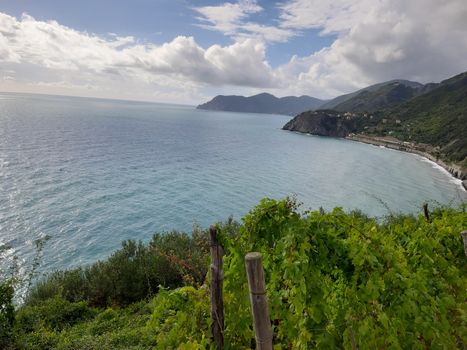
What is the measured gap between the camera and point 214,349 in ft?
12.3

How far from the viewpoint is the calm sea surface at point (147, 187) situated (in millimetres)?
31078

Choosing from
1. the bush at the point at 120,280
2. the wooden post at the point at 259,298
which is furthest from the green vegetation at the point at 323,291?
the bush at the point at 120,280

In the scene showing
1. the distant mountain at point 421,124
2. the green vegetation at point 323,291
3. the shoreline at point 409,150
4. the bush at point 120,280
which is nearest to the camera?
the green vegetation at point 323,291

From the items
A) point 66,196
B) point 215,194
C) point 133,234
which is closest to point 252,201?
point 215,194

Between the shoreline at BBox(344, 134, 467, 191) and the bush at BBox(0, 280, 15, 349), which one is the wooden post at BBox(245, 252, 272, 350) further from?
the shoreline at BBox(344, 134, 467, 191)

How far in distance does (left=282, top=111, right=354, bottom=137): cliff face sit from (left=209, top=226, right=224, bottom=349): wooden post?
164540mm

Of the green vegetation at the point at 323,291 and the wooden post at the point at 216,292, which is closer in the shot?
the green vegetation at the point at 323,291

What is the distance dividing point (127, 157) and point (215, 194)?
29.4m

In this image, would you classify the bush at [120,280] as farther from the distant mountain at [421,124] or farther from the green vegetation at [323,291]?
the distant mountain at [421,124]

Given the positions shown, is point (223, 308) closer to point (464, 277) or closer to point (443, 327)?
point (443, 327)

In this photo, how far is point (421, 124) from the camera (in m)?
140

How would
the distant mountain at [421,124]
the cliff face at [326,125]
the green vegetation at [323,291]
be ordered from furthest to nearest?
the cliff face at [326,125] < the distant mountain at [421,124] < the green vegetation at [323,291]

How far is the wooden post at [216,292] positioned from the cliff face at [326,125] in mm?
164540

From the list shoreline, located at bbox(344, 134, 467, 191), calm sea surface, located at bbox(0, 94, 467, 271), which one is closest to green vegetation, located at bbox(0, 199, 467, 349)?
calm sea surface, located at bbox(0, 94, 467, 271)
